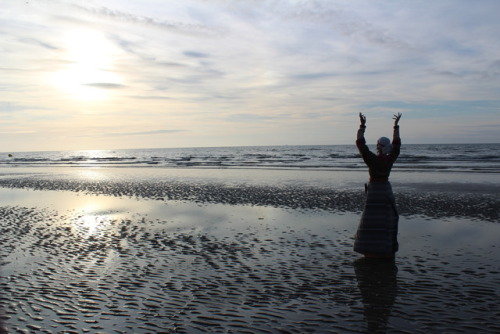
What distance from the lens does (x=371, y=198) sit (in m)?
7.59

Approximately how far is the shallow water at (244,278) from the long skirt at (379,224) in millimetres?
269

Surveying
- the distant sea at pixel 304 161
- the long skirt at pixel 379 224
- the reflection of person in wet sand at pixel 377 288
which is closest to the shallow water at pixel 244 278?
the reflection of person in wet sand at pixel 377 288

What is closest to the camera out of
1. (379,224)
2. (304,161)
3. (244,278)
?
(244,278)

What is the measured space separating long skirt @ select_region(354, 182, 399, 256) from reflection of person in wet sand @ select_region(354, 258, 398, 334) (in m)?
0.24

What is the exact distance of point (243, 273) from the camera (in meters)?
6.87

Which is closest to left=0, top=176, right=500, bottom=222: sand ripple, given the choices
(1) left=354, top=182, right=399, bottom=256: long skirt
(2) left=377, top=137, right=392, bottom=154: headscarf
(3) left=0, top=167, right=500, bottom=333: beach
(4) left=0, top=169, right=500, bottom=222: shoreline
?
(4) left=0, top=169, right=500, bottom=222: shoreline

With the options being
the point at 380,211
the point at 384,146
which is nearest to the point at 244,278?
the point at 380,211

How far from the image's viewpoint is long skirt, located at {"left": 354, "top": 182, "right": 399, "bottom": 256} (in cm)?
740

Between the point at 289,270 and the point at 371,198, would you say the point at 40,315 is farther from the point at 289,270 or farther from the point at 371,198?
the point at 371,198

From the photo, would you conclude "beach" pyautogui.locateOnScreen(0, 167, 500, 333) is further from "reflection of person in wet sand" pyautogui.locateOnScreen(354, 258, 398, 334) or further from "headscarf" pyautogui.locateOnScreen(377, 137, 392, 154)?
"headscarf" pyautogui.locateOnScreen(377, 137, 392, 154)

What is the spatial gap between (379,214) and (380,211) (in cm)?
6

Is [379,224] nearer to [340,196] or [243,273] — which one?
[243,273]

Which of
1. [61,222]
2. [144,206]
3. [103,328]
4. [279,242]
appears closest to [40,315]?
[103,328]

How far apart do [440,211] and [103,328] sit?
11717 millimetres
